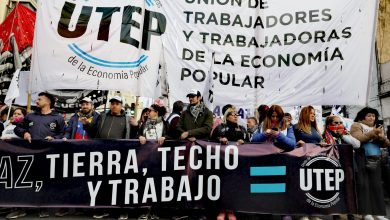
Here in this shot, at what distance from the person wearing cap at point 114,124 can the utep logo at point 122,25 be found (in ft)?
2.40

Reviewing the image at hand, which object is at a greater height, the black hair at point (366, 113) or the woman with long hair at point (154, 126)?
the black hair at point (366, 113)

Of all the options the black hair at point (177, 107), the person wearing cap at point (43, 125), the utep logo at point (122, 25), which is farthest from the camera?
the black hair at point (177, 107)

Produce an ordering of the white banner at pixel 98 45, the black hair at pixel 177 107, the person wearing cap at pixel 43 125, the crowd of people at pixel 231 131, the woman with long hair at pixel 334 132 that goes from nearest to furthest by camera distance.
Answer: the crowd of people at pixel 231 131
the person wearing cap at pixel 43 125
the woman with long hair at pixel 334 132
the white banner at pixel 98 45
the black hair at pixel 177 107

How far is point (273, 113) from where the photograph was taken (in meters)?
5.21

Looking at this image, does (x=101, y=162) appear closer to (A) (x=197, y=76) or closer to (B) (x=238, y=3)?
(A) (x=197, y=76)

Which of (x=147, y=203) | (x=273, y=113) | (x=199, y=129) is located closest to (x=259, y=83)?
(x=273, y=113)

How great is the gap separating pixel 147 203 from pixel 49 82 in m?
2.49

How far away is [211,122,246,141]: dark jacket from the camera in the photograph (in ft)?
17.7

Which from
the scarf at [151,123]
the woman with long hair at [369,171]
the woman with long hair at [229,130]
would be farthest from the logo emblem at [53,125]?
the woman with long hair at [369,171]

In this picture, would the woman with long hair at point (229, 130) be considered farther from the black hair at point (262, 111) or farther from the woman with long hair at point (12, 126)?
the woman with long hair at point (12, 126)

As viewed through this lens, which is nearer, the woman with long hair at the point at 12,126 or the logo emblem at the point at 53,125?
the logo emblem at the point at 53,125

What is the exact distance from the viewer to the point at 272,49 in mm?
5883

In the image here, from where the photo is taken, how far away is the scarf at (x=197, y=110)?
5418 millimetres

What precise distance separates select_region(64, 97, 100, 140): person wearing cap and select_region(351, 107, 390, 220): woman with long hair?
3.70 m
